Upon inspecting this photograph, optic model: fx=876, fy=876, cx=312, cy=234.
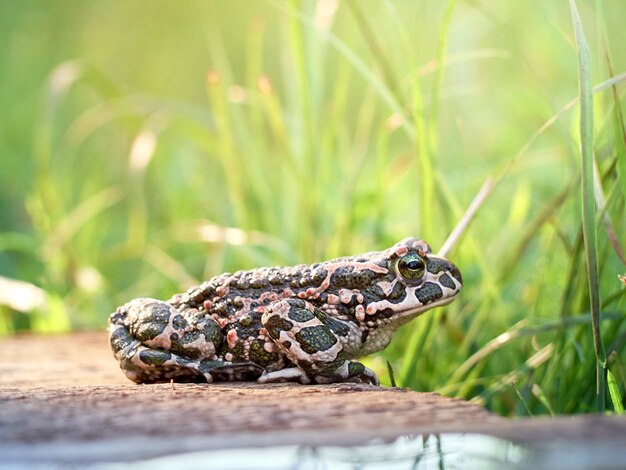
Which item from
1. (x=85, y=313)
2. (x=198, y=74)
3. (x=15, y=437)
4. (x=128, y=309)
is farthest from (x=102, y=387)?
(x=198, y=74)

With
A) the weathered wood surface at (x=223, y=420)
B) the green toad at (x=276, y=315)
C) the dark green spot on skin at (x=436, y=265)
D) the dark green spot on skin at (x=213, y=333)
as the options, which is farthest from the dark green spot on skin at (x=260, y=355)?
the dark green spot on skin at (x=436, y=265)

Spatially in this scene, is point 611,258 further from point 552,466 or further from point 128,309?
point 552,466

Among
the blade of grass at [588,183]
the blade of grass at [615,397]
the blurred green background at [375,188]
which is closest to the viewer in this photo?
the blade of grass at [588,183]

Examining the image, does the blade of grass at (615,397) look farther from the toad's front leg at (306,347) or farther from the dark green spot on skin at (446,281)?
the toad's front leg at (306,347)

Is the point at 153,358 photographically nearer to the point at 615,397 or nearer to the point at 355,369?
the point at 355,369

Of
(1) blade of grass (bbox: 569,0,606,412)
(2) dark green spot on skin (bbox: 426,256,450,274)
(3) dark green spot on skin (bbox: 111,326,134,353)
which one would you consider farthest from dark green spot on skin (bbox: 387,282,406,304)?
(3) dark green spot on skin (bbox: 111,326,134,353)

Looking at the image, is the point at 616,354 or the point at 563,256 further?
the point at 563,256
